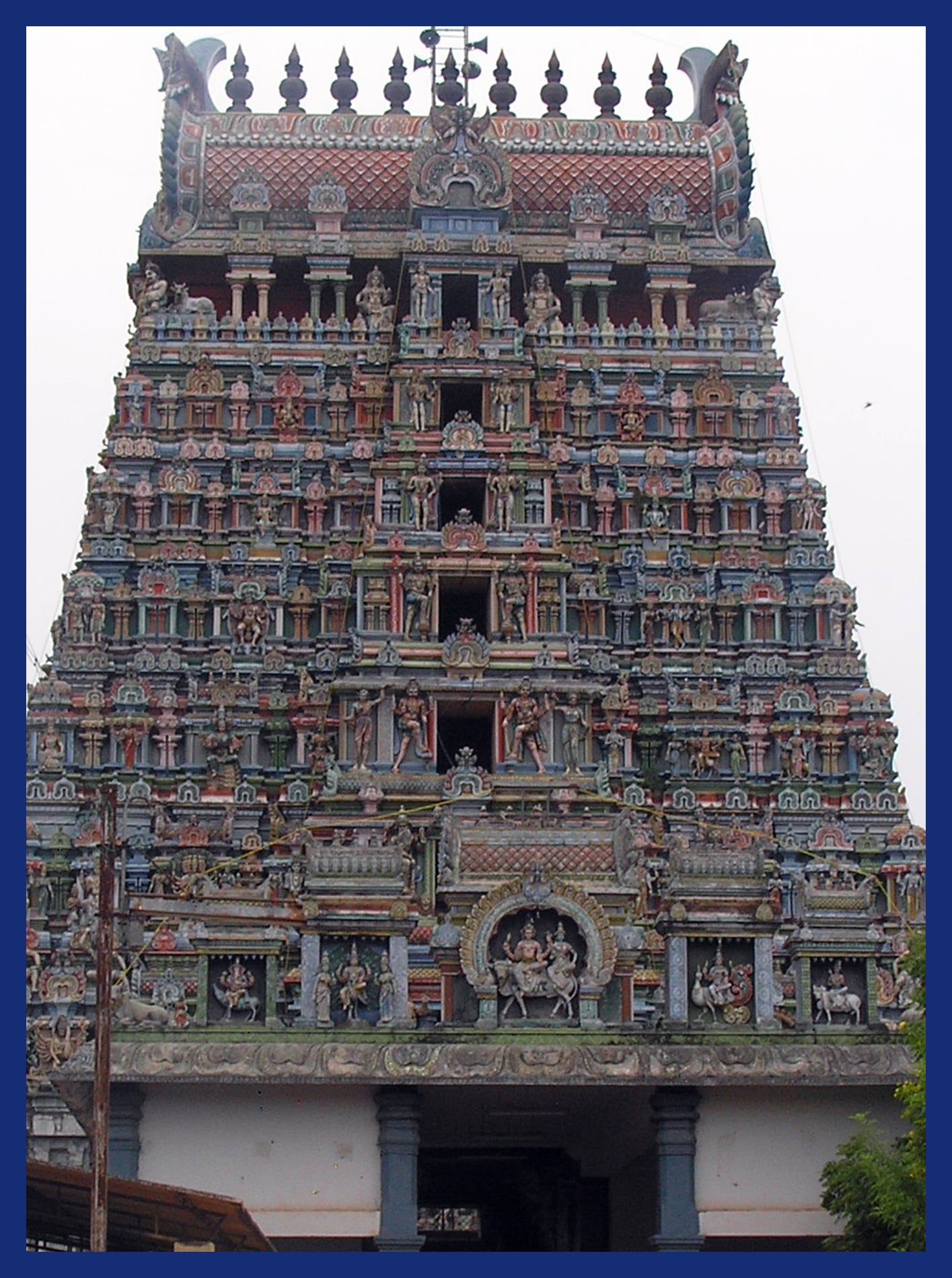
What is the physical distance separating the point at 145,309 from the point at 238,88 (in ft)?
43.7

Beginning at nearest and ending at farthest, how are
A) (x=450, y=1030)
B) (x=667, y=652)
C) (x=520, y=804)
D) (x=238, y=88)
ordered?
(x=450, y=1030) → (x=520, y=804) → (x=667, y=652) → (x=238, y=88)

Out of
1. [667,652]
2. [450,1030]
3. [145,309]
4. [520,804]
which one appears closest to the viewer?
[450,1030]

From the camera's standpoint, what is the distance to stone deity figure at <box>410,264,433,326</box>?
59.9 meters

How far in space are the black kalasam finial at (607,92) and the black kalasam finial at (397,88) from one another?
5560 millimetres

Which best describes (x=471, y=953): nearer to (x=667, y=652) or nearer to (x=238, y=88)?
(x=667, y=652)

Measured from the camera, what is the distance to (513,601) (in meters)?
53.9

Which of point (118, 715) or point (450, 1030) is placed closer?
point (450, 1030)

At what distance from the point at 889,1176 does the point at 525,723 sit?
671 inches

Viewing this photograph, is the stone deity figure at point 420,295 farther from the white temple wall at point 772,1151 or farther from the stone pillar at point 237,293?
the white temple wall at point 772,1151

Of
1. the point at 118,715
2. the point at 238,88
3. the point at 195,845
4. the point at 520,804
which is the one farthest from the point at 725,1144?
the point at 238,88

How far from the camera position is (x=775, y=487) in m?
58.9

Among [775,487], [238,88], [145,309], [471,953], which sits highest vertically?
[238,88]

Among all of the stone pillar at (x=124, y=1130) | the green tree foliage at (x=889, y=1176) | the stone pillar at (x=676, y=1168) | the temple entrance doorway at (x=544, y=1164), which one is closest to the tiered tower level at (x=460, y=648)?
the stone pillar at (x=124, y=1130)

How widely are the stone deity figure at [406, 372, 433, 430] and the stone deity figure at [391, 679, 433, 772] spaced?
7.56m
